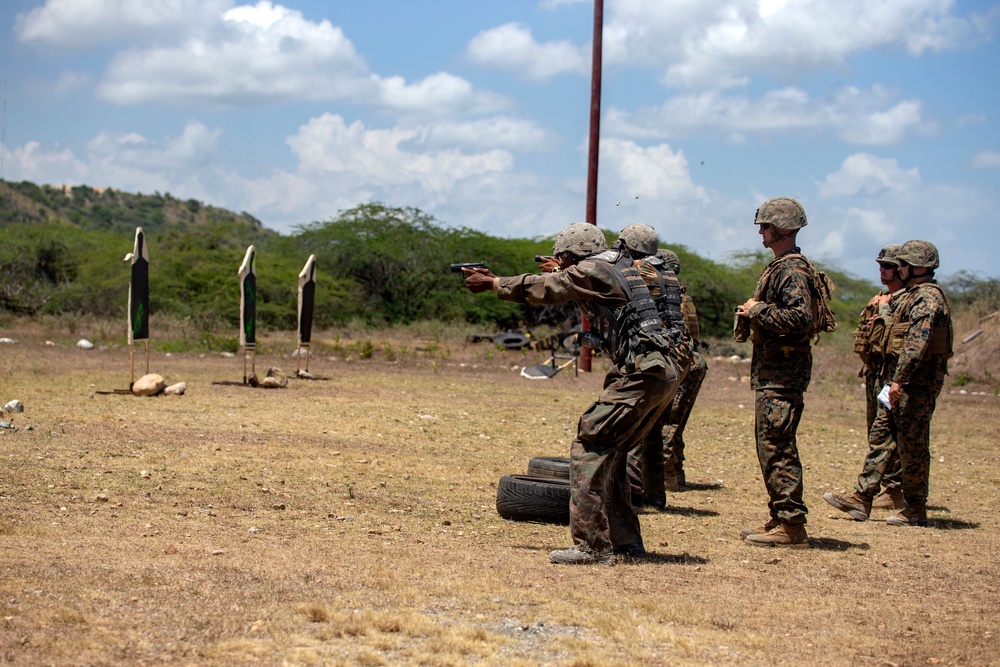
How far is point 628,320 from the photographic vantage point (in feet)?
20.9

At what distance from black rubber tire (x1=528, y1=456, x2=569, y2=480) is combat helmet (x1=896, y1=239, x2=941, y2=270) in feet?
10.6

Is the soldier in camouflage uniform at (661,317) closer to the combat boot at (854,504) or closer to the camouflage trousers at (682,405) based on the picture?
the camouflage trousers at (682,405)

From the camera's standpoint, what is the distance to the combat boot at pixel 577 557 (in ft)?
20.8

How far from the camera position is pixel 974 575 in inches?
260

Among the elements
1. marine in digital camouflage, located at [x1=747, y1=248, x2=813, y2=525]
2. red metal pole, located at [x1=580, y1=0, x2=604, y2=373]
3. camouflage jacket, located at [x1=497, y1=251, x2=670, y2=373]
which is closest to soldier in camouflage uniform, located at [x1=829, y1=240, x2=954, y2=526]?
marine in digital camouflage, located at [x1=747, y1=248, x2=813, y2=525]

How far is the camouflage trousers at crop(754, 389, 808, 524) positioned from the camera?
7.20 meters

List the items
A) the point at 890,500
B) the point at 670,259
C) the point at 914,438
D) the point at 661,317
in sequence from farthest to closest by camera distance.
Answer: the point at 890,500 → the point at 670,259 → the point at 914,438 → the point at 661,317

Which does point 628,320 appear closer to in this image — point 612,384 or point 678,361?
point 612,384

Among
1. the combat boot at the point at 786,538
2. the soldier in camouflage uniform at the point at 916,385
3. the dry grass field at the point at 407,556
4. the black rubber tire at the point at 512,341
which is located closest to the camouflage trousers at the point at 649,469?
the dry grass field at the point at 407,556

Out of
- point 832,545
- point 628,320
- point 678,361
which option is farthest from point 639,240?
point 832,545

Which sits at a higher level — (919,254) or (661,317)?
(919,254)

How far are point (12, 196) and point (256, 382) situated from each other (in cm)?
6173

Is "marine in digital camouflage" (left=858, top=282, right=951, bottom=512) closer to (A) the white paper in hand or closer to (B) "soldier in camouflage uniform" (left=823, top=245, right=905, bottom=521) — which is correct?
(A) the white paper in hand

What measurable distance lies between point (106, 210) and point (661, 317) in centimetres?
7356
